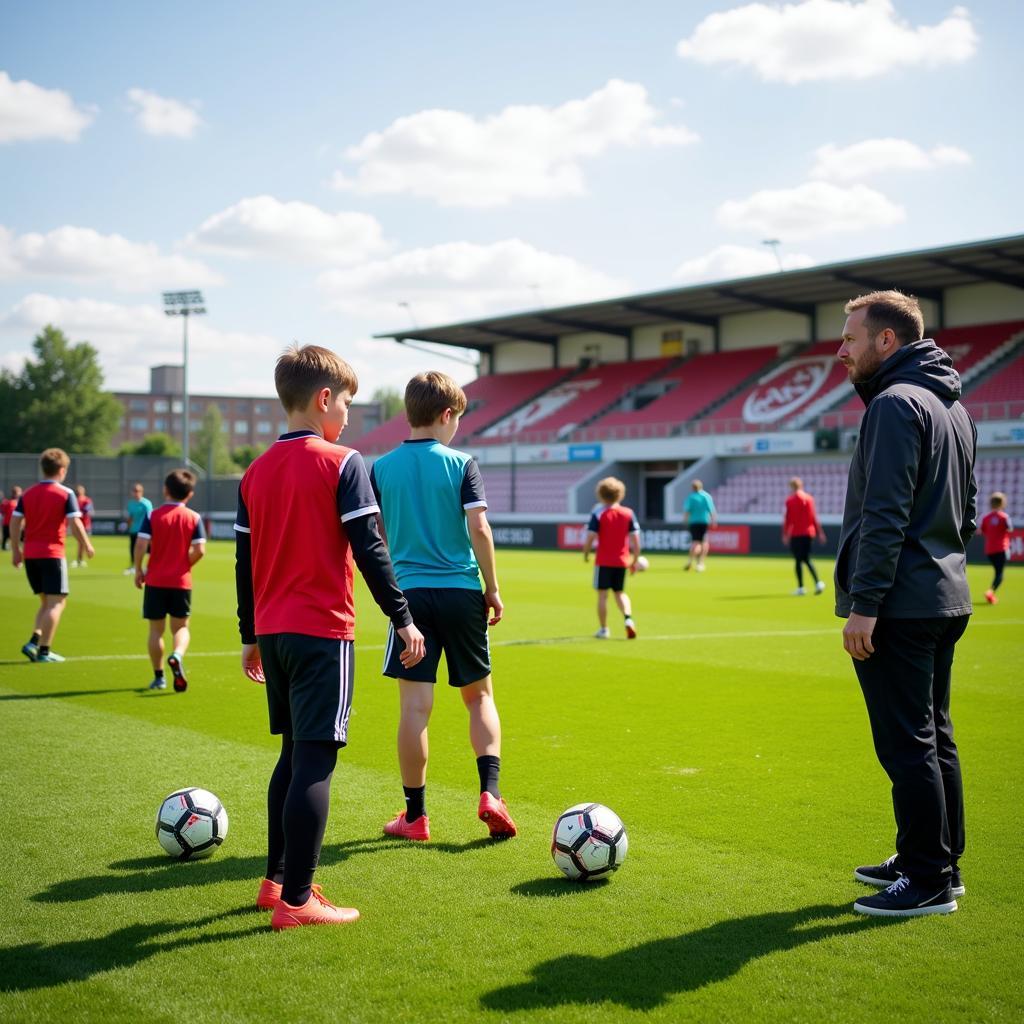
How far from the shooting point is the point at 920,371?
4160 mm

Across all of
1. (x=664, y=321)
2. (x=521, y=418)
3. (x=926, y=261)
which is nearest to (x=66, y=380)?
(x=521, y=418)

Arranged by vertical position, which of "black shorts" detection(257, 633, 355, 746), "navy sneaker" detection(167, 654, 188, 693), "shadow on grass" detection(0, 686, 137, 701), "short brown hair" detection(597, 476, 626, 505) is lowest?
"shadow on grass" detection(0, 686, 137, 701)

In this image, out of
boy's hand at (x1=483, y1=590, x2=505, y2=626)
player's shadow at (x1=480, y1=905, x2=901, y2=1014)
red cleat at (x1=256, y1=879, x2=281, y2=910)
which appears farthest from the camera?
boy's hand at (x1=483, y1=590, x2=505, y2=626)

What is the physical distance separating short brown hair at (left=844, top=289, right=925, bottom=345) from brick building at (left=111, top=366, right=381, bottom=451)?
10709 centimetres

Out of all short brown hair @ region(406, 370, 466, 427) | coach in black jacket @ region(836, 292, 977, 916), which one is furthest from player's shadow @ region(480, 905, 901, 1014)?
short brown hair @ region(406, 370, 466, 427)

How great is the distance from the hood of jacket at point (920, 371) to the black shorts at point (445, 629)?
206 cm

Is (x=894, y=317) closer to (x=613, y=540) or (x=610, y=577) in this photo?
(x=613, y=540)

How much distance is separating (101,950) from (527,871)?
5.56ft

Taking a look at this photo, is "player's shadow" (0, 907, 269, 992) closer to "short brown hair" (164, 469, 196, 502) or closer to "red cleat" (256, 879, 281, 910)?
"red cleat" (256, 879, 281, 910)

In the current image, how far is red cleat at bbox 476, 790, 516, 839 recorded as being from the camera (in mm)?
4992

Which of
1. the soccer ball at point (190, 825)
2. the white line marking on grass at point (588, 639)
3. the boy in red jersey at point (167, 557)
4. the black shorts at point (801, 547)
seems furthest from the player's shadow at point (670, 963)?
the black shorts at point (801, 547)

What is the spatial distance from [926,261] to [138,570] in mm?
33203

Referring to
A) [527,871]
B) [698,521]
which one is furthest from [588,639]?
[698,521]

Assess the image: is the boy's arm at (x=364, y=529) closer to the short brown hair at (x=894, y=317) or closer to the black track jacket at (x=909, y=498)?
the black track jacket at (x=909, y=498)
